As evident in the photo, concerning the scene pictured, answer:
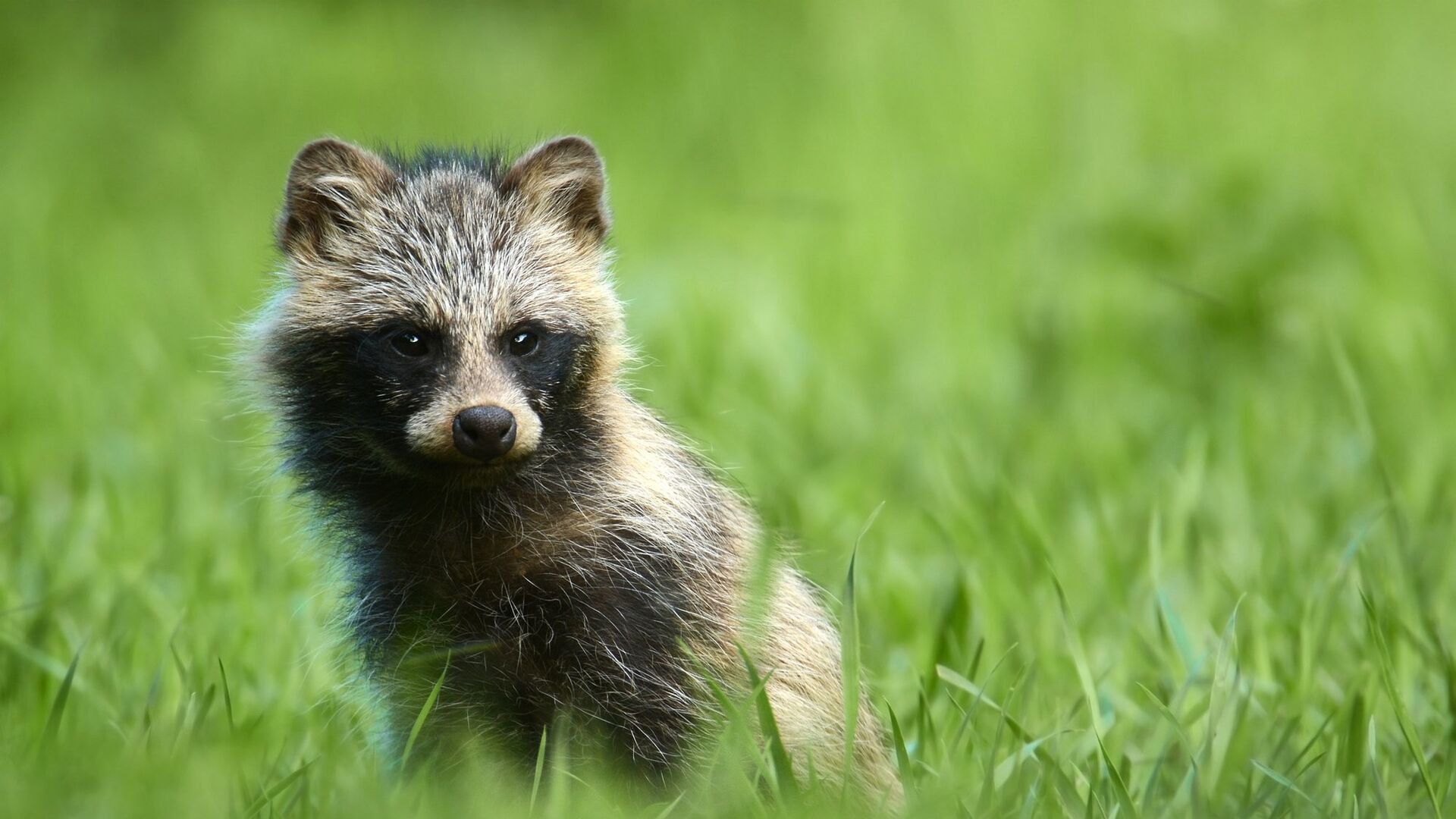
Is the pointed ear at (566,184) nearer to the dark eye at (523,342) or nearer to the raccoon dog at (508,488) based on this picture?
the raccoon dog at (508,488)

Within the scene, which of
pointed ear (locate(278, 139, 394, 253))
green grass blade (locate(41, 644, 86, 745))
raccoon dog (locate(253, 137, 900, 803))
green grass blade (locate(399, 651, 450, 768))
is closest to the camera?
green grass blade (locate(399, 651, 450, 768))

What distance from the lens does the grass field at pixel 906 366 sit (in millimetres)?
4074

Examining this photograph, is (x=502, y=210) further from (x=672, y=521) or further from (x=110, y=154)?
(x=110, y=154)

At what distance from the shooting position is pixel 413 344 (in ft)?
13.5

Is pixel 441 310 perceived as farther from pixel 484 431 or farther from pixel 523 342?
pixel 484 431

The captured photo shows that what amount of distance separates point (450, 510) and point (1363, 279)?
5.60 metres

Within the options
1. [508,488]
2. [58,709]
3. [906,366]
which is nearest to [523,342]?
[508,488]

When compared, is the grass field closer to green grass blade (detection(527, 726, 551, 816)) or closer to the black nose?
green grass blade (detection(527, 726, 551, 816))

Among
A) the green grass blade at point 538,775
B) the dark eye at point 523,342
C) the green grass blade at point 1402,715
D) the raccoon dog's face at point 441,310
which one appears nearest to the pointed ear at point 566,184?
the raccoon dog's face at point 441,310

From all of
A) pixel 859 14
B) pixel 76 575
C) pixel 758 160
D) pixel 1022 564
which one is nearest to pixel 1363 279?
pixel 1022 564

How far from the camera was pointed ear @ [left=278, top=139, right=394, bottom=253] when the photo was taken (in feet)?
14.6

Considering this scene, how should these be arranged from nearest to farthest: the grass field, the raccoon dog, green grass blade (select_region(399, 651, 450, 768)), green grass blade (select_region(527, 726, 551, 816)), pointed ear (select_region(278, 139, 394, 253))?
green grass blade (select_region(527, 726, 551, 816)) < green grass blade (select_region(399, 651, 450, 768)) < the raccoon dog < the grass field < pointed ear (select_region(278, 139, 394, 253))

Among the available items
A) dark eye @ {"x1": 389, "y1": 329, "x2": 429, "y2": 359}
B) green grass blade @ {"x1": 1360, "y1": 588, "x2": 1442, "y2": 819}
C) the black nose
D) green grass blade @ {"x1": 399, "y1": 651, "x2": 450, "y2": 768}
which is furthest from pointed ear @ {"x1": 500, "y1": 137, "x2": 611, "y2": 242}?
green grass blade @ {"x1": 1360, "y1": 588, "x2": 1442, "y2": 819}

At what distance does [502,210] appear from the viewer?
4445 millimetres
